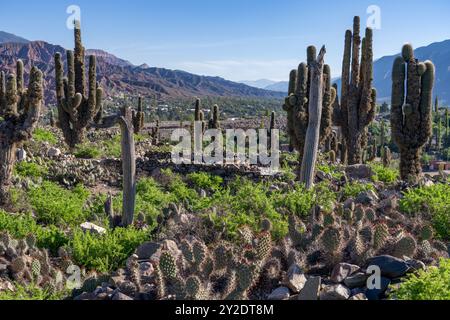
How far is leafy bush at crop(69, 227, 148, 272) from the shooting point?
20.2 feet

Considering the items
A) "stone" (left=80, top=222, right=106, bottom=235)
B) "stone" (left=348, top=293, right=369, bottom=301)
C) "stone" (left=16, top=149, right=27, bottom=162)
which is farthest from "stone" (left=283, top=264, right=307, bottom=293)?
"stone" (left=16, top=149, right=27, bottom=162)

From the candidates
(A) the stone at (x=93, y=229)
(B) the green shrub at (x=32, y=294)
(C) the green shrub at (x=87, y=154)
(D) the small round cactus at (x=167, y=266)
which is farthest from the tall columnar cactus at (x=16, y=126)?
(C) the green shrub at (x=87, y=154)

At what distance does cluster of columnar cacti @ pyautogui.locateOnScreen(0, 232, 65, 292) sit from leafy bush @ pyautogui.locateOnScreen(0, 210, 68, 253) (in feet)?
1.46

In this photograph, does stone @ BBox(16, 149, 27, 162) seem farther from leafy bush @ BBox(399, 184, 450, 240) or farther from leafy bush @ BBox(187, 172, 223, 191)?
leafy bush @ BBox(399, 184, 450, 240)

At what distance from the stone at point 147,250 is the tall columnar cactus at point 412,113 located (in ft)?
28.0

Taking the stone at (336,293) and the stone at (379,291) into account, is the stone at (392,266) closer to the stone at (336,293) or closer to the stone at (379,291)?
the stone at (379,291)

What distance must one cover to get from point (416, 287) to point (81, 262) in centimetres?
384

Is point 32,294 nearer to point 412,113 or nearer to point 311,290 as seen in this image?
point 311,290

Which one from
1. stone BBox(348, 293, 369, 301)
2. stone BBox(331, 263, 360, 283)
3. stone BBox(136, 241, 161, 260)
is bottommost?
stone BBox(136, 241, 161, 260)

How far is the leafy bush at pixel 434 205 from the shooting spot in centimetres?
696

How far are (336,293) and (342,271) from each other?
549 mm

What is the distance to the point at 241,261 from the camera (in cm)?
478

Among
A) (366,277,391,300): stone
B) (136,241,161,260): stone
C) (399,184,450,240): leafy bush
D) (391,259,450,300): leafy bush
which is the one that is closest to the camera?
(391,259,450,300): leafy bush
